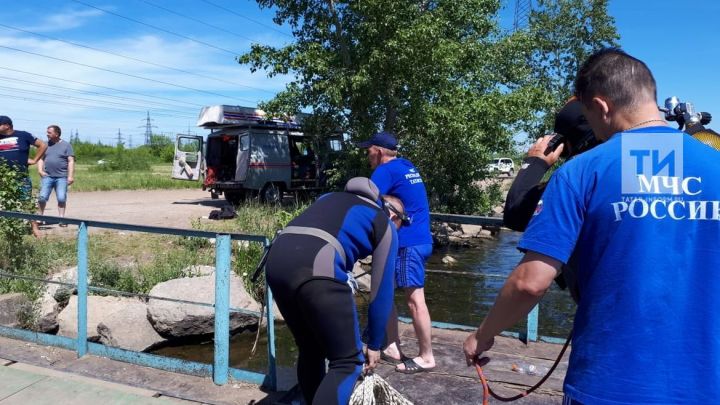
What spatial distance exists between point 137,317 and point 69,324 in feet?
2.39

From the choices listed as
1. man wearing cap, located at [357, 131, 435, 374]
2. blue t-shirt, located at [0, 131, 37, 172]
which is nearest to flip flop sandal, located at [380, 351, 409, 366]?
man wearing cap, located at [357, 131, 435, 374]

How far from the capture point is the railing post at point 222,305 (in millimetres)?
3799

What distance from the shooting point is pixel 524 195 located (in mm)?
2105

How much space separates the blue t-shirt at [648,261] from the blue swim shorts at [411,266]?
2411mm

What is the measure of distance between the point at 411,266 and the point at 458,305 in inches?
224

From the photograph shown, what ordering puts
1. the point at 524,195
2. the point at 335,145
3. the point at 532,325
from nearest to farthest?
the point at 524,195 < the point at 532,325 < the point at 335,145

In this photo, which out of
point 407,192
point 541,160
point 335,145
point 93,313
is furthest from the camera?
point 335,145

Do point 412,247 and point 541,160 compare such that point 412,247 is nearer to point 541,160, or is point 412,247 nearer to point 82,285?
point 541,160

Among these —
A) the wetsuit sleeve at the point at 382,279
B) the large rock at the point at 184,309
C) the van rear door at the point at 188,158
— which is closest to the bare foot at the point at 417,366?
the wetsuit sleeve at the point at 382,279

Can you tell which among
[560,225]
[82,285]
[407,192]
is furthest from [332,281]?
[82,285]

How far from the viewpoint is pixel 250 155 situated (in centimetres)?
1694

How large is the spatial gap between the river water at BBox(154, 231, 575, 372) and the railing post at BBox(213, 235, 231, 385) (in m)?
1.89

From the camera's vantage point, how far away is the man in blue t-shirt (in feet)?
5.22

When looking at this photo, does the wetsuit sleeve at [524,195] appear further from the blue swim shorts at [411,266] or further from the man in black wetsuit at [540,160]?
the blue swim shorts at [411,266]
